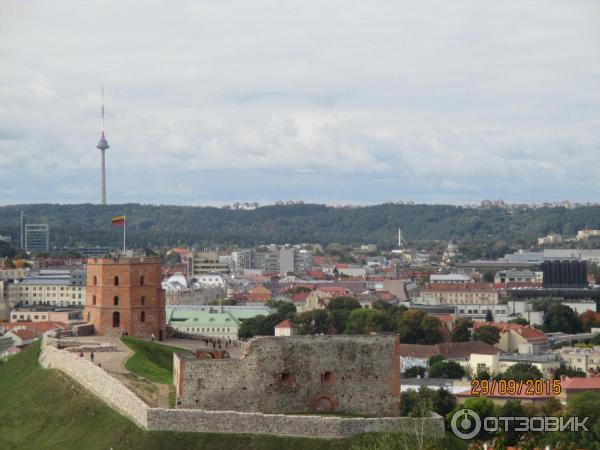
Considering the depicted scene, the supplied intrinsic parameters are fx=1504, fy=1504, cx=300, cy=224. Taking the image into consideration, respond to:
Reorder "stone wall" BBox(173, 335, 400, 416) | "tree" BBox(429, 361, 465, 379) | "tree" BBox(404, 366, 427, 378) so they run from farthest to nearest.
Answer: "tree" BBox(429, 361, 465, 379), "tree" BBox(404, 366, 427, 378), "stone wall" BBox(173, 335, 400, 416)

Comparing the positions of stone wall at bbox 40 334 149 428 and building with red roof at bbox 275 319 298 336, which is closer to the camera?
stone wall at bbox 40 334 149 428

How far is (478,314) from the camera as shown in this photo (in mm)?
171125

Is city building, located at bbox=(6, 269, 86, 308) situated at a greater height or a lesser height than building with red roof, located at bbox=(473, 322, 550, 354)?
greater

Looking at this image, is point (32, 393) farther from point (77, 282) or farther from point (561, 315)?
point (77, 282)

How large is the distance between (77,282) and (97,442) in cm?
14020

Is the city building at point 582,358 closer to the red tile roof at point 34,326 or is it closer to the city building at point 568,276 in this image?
the red tile roof at point 34,326

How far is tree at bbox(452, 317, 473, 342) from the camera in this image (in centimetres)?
13088

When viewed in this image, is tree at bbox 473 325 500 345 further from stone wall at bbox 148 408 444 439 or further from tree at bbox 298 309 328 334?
stone wall at bbox 148 408 444 439

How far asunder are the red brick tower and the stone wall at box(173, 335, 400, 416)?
782 inches

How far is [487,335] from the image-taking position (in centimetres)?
13038

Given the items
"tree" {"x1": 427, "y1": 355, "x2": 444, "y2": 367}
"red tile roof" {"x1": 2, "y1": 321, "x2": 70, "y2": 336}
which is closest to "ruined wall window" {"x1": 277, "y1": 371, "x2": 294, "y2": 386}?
"tree" {"x1": 427, "y1": 355, "x2": 444, "y2": 367}

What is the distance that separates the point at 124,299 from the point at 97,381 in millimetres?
14833
